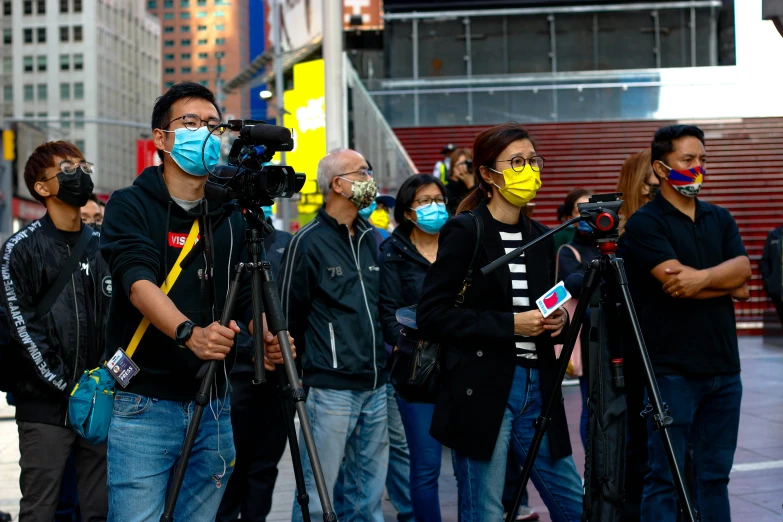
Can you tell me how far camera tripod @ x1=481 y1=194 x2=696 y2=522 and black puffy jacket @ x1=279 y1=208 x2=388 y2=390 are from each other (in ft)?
4.73

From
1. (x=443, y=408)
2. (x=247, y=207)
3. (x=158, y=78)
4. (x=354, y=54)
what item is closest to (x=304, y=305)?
(x=443, y=408)

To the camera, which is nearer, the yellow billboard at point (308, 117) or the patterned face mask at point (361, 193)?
→ the patterned face mask at point (361, 193)

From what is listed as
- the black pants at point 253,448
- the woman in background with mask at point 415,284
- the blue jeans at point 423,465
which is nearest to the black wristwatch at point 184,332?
the woman in background with mask at point 415,284

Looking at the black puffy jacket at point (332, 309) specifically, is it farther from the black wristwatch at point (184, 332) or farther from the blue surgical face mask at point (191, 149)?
the black wristwatch at point (184, 332)

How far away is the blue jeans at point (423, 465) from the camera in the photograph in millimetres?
6078

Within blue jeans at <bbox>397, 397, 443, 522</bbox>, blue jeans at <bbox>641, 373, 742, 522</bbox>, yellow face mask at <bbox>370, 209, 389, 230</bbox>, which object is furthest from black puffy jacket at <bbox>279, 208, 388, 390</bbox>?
yellow face mask at <bbox>370, 209, 389, 230</bbox>

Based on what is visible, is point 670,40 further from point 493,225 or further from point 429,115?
point 493,225

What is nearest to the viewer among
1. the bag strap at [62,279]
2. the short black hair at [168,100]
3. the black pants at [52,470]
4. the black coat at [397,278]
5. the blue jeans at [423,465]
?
the short black hair at [168,100]

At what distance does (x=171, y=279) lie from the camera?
3.96 m

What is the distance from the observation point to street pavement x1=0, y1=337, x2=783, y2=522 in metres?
6.96

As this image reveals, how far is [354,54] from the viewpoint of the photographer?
1542 inches

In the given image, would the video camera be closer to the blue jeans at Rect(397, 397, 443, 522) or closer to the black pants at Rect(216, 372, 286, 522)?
the blue jeans at Rect(397, 397, 443, 522)

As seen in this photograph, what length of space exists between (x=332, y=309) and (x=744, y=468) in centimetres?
396

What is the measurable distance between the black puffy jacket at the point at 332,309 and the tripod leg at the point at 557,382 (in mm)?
1441
